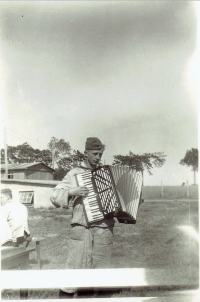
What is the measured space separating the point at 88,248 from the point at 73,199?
52cm

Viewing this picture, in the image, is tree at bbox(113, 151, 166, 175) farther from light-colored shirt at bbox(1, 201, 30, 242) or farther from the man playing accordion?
the man playing accordion

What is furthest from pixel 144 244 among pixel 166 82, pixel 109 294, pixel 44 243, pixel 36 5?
pixel 36 5

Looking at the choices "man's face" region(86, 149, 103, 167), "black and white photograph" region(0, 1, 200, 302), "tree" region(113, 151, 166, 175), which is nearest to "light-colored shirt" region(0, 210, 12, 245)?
"black and white photograph" region(0, 1, 200, 302)

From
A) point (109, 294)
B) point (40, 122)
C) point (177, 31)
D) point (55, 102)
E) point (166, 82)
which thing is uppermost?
point (177, 31)

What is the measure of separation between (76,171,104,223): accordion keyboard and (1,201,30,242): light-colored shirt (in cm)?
158

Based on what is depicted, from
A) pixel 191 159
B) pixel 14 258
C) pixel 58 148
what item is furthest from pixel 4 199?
pixel 191 159

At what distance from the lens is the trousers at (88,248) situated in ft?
8.03

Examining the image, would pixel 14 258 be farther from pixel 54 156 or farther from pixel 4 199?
pixel 54 156

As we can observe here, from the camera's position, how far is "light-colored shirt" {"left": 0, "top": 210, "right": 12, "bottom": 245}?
326 cm

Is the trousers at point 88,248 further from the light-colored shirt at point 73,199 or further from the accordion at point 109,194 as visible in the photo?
the accordion at point 109,194

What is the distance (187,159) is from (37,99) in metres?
2.94

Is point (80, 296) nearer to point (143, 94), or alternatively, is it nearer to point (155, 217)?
point (143, 94)

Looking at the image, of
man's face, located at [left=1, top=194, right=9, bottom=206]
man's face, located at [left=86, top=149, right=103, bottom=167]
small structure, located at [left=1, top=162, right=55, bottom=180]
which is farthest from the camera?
small structure, located at [left=1, top=162, right=55, bottom=180]

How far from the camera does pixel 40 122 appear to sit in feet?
13.3
